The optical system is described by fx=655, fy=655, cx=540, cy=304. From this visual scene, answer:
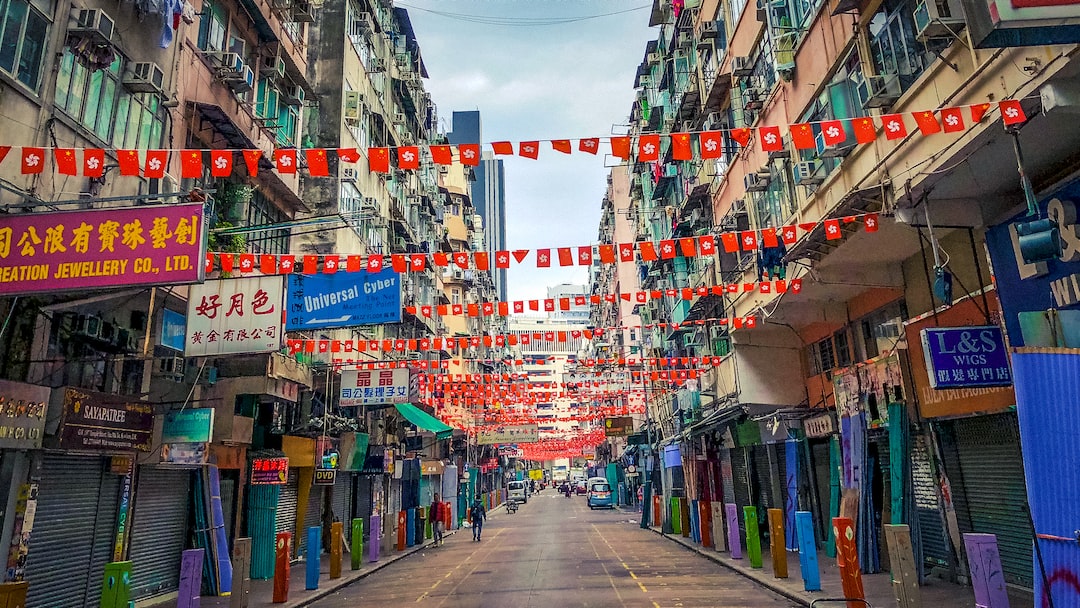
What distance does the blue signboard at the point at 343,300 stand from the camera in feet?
43.8

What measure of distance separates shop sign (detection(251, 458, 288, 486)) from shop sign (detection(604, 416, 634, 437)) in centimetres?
3240

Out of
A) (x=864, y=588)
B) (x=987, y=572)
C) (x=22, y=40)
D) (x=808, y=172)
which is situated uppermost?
(x=22, y=40)

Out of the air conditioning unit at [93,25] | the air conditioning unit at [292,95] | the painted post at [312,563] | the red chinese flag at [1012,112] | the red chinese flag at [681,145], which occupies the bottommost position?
the painted post at [312,563]

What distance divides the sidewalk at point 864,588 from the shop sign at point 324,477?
1344cm

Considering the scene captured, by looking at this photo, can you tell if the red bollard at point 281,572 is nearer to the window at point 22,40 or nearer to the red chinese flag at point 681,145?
the window at point 22,40

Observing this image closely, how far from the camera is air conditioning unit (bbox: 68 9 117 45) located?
406 inches

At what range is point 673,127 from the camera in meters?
27.5

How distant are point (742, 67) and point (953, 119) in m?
10.3

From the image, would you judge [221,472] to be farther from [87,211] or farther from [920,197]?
[920,197]

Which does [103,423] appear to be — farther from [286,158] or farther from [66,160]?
[286,158]

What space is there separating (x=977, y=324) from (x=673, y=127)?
18.5 metres

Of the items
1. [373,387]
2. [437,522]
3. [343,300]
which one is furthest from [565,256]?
[437,522]

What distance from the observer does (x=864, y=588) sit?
492 inches

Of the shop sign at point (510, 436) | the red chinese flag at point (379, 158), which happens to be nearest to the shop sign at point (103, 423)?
the red chinese flag at point (379, 158)
